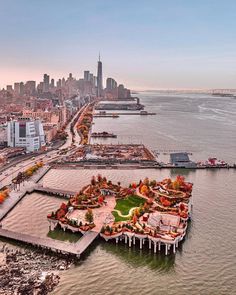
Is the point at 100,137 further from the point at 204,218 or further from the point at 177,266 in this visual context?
the point at 177,266

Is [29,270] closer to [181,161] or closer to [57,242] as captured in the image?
[57,242]

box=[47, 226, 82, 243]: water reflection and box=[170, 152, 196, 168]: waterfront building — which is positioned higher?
box=[170, 152, 196, 168]: waterfront building

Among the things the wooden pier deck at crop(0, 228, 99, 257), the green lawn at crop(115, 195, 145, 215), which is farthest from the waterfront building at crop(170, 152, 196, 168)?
the wooden pier deck at crop(0, 228, 99, 257)

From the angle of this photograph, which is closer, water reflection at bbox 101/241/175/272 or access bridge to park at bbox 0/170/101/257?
water reflection at bbox 101/241/175/272

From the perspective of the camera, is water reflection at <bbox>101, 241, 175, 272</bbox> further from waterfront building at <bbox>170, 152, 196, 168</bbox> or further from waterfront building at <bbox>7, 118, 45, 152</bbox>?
waterfront building at <bbox>7, 118, 45, 152</bbox>

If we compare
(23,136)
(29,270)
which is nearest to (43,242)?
(29,270)

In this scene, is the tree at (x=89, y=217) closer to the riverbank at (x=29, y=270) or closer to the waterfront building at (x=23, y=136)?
the riverbank at (x=29, y=270)

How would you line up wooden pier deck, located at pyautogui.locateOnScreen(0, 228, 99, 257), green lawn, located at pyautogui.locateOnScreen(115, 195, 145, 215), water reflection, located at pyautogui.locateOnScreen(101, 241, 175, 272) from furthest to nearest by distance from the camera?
green lawn, located at pyautogui.locateOnScreen(115, 195, 145, 215) < wooden pier deck, located at pyautogui.locateOnScreen(0, 228, 99, 257) < water reflection, located at pyautogui.locateOnScreen(101, 241, 175, 272)

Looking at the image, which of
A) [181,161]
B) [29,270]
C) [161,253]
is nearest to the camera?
[29,270]


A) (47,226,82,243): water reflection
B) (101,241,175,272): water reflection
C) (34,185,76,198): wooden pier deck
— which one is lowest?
(101,241,175,272): water reflection

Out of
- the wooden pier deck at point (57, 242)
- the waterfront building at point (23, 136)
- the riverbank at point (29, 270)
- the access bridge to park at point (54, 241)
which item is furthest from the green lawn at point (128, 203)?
the waterfront building at point (23, 136)
